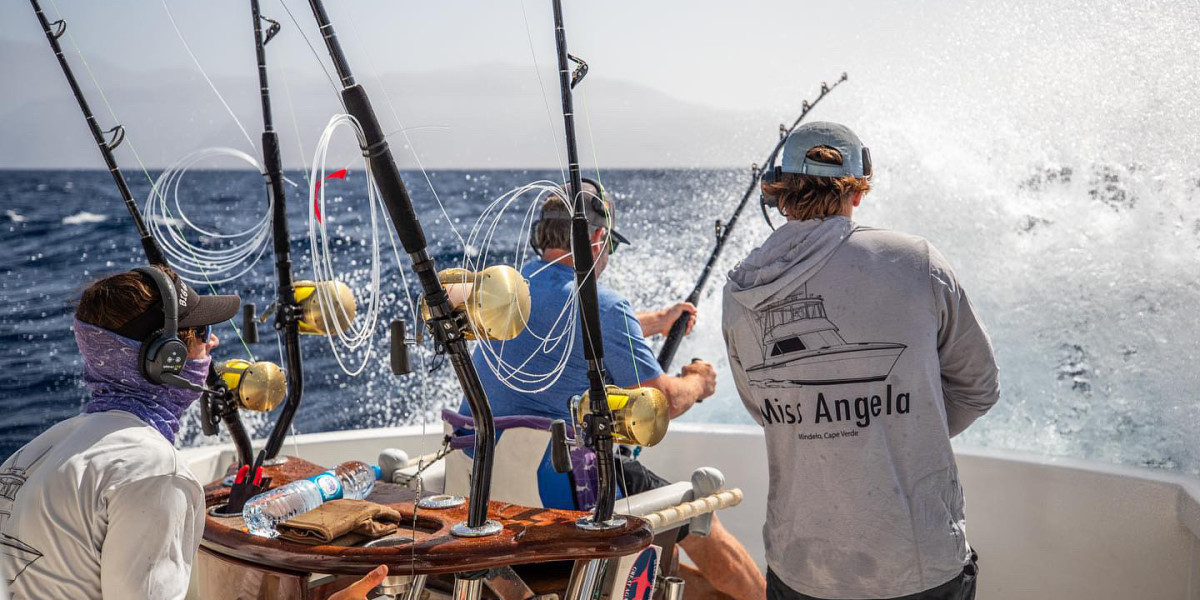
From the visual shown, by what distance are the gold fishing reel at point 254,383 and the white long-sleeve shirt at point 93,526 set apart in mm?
765

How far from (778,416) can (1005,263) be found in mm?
4895

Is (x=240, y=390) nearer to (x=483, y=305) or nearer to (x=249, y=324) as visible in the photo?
(x=249, y=324)

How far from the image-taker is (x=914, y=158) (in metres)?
7.62

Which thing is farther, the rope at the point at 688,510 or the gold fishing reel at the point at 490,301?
the rope at the point at 688,510

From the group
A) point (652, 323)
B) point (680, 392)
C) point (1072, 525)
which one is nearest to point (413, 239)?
point (680, 392)

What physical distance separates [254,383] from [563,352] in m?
0.65

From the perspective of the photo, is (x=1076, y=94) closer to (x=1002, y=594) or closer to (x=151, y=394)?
(x=1002, y=594)

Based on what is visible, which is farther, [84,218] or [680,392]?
[84,218]

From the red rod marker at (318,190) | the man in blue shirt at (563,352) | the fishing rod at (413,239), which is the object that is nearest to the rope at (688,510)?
the man in blue shirt at (563,352)

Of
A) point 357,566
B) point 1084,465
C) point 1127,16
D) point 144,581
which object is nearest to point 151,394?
point 144,581

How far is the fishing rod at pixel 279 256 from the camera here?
2295 millimetres

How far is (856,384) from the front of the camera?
1.49 m

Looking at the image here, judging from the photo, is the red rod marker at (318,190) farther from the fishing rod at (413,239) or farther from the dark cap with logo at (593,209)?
the dark cap with logo at (593,209)

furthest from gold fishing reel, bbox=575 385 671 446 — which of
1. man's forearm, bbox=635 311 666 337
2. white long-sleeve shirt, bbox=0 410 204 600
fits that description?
man's forearm, bbox=635 311 666 337
